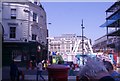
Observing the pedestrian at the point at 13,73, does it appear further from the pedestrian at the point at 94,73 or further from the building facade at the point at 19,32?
the building facade at the point at 19,32

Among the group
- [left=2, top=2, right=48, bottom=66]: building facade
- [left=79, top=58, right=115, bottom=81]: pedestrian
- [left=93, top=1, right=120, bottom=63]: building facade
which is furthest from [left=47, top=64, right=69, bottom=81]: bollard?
[left=93, top=1, right=120, bottom=63]: building facade

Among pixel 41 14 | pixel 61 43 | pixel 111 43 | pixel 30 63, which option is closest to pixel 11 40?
pixel 30 63

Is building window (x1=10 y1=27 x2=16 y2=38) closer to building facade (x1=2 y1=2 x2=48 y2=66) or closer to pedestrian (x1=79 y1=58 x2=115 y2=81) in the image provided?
building facade (x1=2 y1=2 x2=48 y2=66)

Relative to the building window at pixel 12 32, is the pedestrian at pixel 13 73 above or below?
below

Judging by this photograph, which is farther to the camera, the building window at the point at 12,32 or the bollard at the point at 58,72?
the building window at the point at 12,32

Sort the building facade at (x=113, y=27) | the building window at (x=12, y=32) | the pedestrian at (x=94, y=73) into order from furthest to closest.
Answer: the building facade at (x=113, y=27)
the building window at (x=12, y=32)
the pedestrian at (x=94, y=73)

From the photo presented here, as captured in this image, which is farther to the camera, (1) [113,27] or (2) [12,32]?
(1) [113,27]

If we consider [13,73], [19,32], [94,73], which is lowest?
[13,73]

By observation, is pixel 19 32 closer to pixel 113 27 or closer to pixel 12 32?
pixel 12 32

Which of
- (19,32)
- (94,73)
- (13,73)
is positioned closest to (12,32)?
(19,32)

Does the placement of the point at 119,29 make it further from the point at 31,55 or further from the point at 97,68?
the point at 97,68

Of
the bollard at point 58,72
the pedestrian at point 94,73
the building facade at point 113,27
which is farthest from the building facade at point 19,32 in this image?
the bollard at point 58,72

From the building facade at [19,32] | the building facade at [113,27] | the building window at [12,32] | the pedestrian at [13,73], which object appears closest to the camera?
the pedestrian at [13,73]

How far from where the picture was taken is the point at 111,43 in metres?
70.0
